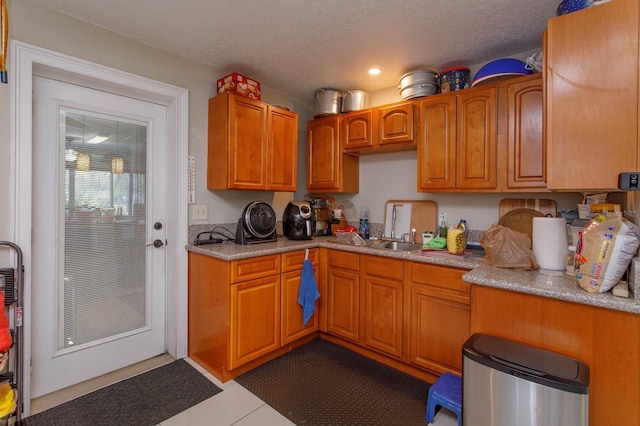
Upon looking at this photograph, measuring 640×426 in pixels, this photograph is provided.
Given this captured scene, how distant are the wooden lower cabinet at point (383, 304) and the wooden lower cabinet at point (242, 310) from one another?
1.85 feet

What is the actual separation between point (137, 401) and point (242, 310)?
81cm

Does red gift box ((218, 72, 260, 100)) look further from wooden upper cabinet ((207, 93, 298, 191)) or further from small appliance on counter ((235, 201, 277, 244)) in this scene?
small appliance on counter ((235, 201, 277, 244))

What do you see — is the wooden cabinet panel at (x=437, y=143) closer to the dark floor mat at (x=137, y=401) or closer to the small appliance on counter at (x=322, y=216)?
the small appliance on counter at (x=322, y=216)

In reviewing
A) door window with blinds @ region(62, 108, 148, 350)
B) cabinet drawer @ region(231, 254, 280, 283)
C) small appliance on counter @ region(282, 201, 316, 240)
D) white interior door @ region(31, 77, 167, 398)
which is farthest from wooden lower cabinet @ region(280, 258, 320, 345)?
door window with blinds @ region(62, 108, 148, 350)

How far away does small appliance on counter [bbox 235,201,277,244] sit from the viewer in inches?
102

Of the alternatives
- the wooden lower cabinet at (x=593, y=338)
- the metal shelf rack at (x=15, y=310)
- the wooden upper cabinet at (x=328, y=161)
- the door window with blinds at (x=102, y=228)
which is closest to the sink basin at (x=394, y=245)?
the wooden upper cabinet at (x=328, y=161)

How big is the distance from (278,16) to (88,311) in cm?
236

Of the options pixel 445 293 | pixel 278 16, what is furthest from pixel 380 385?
pixel 278 16

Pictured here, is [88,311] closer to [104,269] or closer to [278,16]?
[104,269]

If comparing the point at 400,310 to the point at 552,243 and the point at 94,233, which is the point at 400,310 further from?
Answer: the point at 94,233

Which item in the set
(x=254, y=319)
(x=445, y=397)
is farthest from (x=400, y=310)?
(x=254, y=319)

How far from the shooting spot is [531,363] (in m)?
1.25

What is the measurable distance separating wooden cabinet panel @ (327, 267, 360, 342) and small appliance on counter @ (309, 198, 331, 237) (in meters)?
0.59

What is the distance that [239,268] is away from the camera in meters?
2.21
